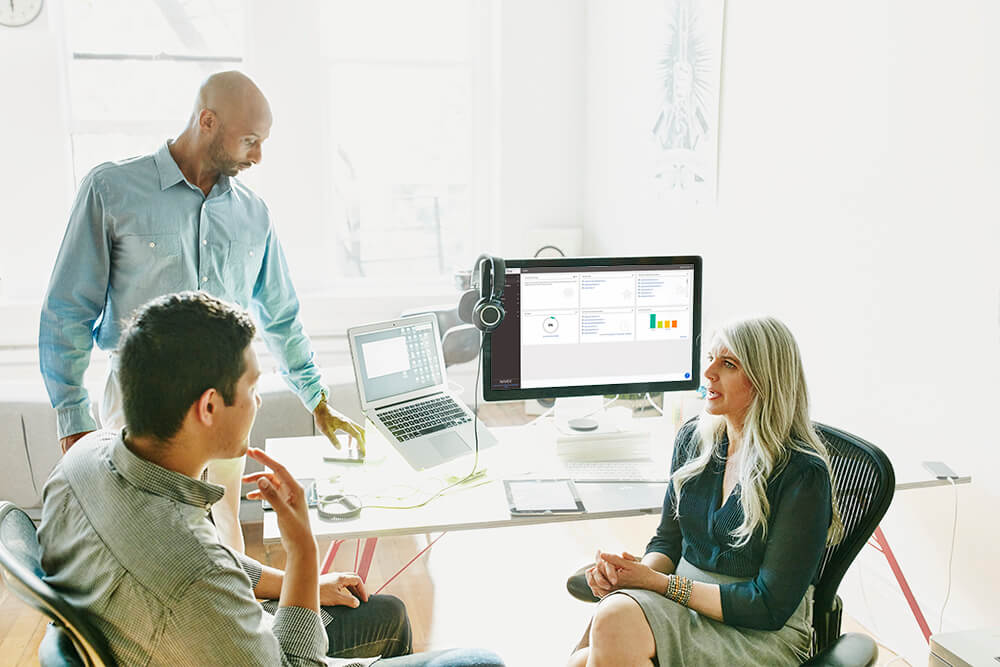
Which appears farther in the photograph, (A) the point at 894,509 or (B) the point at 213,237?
(A) the point at 894,509

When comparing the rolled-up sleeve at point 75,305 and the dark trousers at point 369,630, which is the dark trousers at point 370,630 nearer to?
the dark trousers at point 369,630

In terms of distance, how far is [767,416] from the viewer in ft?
5.57

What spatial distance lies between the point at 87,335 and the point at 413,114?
3411mm

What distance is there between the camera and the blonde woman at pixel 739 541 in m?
1.58

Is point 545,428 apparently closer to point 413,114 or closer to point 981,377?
point 981,377

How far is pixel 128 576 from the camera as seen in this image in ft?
3.44

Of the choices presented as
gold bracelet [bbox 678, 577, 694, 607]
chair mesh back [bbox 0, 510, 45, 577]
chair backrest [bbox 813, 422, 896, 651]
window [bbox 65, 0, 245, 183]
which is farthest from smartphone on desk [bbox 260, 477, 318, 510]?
window [bbox 65, 0, 245, 183]

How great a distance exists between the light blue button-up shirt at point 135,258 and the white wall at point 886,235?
1.63 meters

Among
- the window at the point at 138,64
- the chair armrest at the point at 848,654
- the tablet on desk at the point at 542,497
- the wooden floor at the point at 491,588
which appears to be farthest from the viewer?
the window at the point at 138,64

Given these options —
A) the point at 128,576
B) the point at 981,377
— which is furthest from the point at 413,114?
the point at 128,576

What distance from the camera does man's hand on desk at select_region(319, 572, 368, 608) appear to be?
1.66m

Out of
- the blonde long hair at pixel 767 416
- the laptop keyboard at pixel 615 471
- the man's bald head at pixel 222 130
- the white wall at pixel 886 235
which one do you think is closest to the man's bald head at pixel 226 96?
the man's bald head at pixel 222 130

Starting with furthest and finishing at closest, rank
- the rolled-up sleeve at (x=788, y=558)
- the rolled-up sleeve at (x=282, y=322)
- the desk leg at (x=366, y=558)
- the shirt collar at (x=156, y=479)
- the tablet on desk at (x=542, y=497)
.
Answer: the rolled-up sleeve at (x=282, y=322) → the desk leg at (x=366, y=558) → the tablet on desk at (x=542, y=497) → the rolled-up sleeve at (x=788, y=558) → the shirt collar at (x=156, y=479)

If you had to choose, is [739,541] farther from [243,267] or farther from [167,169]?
[167,169]
